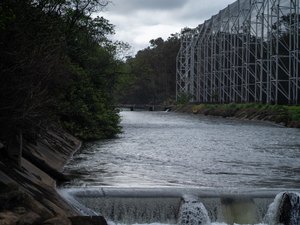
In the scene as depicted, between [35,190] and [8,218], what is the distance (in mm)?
2994

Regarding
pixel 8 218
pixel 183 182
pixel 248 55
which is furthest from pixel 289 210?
pixel 248 55

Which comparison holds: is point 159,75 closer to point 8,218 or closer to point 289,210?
point 289,210

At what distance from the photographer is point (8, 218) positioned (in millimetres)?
7820

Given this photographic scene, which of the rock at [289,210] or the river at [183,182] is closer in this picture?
the river at [183,182]

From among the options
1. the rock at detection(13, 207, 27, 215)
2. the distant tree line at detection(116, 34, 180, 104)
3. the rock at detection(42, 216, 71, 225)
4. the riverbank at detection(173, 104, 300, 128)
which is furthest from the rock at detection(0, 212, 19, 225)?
the distant tree line at detection(116, 34, 180, 104)

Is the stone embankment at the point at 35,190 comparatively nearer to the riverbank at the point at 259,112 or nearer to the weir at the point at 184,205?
the weir at the point at 184,205

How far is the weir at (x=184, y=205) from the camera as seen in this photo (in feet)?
37.4

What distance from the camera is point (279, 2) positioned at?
52.6m

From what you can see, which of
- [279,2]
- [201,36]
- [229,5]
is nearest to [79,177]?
[279,2]

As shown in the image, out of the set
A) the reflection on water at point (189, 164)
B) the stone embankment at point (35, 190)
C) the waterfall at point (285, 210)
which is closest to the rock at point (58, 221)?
the stone embankment at point (35, 190)

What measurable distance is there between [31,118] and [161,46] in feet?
387

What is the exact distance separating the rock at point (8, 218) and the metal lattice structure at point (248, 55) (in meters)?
42.3

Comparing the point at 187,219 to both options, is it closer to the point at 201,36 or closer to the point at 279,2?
the point at 279,2

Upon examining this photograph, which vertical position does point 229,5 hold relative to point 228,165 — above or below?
above
